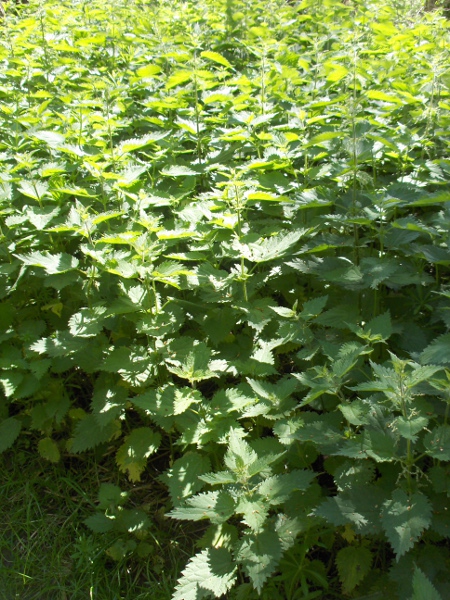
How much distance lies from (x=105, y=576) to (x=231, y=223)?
1412 millimetres

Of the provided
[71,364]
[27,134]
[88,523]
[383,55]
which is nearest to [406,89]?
[383,55]

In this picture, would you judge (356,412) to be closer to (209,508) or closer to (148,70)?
(209,508)

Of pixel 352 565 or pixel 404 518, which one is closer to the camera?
pixel 404 518

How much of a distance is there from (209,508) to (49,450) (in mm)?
987

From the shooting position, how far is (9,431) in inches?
95.8

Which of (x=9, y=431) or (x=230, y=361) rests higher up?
(x=230, y=361)

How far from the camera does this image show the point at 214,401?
2.00 metres

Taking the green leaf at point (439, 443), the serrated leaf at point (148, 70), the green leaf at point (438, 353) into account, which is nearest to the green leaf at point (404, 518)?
the green leaf at point (439, 443)

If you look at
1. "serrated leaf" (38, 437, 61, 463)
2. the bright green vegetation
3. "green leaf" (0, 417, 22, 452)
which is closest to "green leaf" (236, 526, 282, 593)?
the bright green vegetation

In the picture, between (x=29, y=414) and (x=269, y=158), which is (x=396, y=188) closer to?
(x=269, y=158)

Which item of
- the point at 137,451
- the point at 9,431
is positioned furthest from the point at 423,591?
the point at 9,431

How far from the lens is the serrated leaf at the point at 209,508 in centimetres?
167

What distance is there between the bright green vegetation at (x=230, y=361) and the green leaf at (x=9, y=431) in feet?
0.07

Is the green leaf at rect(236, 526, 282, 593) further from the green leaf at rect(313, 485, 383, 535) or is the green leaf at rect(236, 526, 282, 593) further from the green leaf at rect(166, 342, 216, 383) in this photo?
the green leaf at rect(166, 342, 216, 383)
